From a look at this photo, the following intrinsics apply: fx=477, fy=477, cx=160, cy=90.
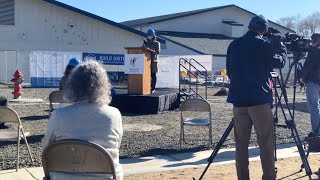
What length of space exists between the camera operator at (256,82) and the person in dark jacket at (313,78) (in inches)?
91.5

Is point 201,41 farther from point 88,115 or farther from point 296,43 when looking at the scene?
point 88,115

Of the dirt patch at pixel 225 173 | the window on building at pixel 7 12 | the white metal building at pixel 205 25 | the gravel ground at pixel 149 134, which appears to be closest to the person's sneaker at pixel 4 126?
the gravel ground at pixel 149 134

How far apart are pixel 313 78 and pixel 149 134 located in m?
3.28

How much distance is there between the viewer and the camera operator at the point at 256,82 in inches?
209

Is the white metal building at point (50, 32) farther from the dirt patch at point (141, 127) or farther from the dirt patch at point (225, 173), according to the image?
the dirt patch at point (225, 173)

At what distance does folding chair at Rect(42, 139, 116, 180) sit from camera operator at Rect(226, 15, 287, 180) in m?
2.50

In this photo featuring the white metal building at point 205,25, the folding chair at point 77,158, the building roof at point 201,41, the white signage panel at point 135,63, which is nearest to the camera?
the folding chair at point 77,158

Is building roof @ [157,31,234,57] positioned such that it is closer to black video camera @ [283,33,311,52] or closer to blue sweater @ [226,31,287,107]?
black video camera @ [283,33,311,52]

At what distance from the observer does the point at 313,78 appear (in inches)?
316

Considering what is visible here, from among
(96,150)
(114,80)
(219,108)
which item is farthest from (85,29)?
(96,150)

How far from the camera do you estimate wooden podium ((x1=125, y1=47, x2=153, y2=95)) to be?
41.4ft

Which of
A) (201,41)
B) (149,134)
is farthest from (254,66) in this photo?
(201,41)

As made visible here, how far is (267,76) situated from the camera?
5.41 metres

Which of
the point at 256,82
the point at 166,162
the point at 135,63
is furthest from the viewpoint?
the point at 135,63
